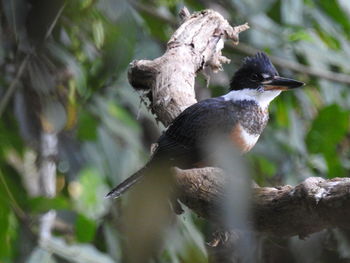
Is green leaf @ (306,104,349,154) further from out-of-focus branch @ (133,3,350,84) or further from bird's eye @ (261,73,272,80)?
out-of-focus branch @ (133,3,350,84)

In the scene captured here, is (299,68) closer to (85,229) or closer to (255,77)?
(255,77)

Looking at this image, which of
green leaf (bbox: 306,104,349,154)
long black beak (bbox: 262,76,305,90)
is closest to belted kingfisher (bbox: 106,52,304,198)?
long black beak (bbox: 262,76,305,90)

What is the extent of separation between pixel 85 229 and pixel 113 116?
73cm

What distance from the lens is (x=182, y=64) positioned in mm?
2953

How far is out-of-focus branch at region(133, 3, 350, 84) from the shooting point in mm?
3969

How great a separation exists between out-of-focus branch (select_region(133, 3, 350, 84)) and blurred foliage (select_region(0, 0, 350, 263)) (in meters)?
0.02

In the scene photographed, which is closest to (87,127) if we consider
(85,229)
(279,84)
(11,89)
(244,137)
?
(85,229)

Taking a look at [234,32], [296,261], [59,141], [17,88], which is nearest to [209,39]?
[234,32]

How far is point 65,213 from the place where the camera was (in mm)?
3670

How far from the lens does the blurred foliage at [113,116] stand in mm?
2829

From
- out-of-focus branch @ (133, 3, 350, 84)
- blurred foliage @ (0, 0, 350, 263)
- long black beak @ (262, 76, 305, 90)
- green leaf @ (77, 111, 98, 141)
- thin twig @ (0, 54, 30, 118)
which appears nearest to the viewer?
thin twig @ (0, 54, 30, 118)

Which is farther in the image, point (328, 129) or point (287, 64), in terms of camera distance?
point (287, 64)

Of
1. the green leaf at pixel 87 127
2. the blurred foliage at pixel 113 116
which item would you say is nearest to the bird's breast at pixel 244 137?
the blurred foliage at pixel 113 116

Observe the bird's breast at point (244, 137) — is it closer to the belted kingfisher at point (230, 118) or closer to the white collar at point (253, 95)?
the belted kingfisher at point (230, 118)
